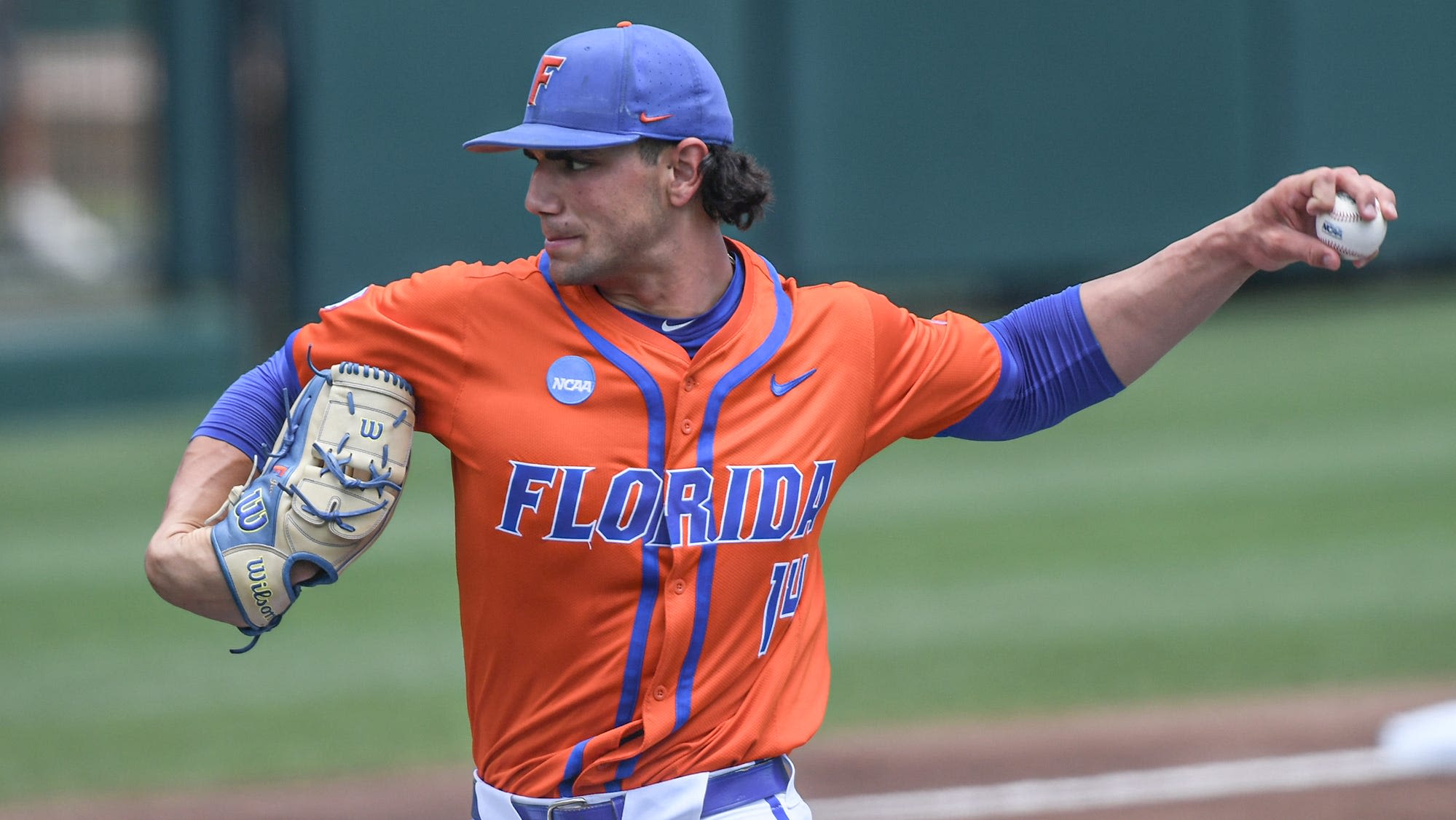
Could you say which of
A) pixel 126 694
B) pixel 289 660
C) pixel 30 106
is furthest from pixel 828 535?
pixel 30 106

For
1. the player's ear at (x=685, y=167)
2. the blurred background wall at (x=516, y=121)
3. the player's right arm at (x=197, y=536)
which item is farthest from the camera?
the blurred background wall at (x=516, y=121)

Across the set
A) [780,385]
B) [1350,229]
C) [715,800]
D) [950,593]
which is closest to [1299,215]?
[1350,229]

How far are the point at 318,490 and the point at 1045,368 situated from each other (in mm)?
1369

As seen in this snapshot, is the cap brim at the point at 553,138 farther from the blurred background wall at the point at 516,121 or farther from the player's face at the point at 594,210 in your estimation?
the blurred background wall at the point at 516,121

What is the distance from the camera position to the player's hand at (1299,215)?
3018 millimetres

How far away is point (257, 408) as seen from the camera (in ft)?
10.3

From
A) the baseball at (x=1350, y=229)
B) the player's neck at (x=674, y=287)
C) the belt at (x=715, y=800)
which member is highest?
the baseball at (x=1350, y=229)

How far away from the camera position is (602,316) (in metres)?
3.12

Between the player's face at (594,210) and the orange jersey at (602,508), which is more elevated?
the player's face at (594,210)

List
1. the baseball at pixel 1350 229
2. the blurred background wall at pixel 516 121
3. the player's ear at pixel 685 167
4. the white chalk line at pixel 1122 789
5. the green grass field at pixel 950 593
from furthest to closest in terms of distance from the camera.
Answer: the blurred background wall at pixel 516 121 → the green grass field at pixel 950 593 → the white chalk line at pixel 1122 789 → the player's ear at pixel 685 167 → the baseball at pixel 1350 229

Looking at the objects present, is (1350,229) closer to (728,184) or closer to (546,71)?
(728,184)

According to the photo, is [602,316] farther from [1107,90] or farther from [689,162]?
[1107,90]

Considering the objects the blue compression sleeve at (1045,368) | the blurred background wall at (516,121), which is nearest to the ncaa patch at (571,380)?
the blue compression sleeve at (1045,368)

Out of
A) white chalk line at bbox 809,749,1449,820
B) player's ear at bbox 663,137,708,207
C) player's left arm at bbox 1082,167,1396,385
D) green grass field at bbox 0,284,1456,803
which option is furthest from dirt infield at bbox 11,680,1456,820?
player's ear at bbox 663,137,708,207
